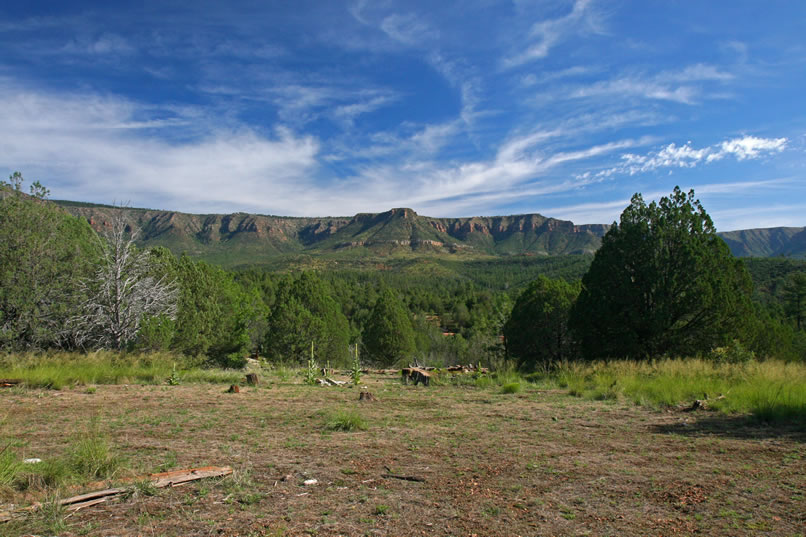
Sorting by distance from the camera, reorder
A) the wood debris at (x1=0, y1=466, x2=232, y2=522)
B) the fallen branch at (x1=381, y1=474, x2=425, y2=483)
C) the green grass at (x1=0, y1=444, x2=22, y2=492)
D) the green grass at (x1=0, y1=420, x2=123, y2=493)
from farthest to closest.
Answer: the fallen branch at (x1=381, y1=474, x2=425, y2=483)
the green grass at (x1=0, y1=420, x2=123, y2=493)
the green grass at (x1=0, y1=444, x2=22, y2=492)
the wood debris at (x1=0, y1=466, x2=232, y2=522)

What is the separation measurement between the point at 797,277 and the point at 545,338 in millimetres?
48669

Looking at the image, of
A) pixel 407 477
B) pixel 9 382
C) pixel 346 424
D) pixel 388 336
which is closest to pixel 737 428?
pixel 407 477

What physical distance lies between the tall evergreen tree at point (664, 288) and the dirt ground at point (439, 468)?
9509 mm

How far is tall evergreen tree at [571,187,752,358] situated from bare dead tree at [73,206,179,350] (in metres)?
18.3

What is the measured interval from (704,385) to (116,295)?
19245 millimetres

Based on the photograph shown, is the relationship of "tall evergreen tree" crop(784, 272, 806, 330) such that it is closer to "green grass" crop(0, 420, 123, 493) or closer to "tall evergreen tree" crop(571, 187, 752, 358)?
"tall evergreen tree" crop(571, 187, 752, 358)

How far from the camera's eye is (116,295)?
16.7 metres

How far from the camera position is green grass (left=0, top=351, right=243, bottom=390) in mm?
10594

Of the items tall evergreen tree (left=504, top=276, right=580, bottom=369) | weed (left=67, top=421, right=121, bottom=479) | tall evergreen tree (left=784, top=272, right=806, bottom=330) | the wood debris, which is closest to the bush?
tall evergreen tree (left=504, top=276, right=580, bottom=369)

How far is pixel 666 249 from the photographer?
665 inches

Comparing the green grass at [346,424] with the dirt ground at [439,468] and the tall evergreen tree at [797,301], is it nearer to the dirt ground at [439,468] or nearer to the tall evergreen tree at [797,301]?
the dirt ground at [439,468]

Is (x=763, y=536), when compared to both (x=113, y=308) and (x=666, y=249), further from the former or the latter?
(x=113, y=308)

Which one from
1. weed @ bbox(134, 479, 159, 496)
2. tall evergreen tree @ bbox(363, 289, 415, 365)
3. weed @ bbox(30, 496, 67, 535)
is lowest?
tall evergreen tree @ bbox(363, 289, 415, 365)

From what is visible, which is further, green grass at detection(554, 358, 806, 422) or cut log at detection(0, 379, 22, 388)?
cut log at detection(0, 379, 22, 388)
